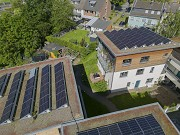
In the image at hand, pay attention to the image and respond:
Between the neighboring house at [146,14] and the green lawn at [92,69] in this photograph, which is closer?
the green lawn at [92,69]

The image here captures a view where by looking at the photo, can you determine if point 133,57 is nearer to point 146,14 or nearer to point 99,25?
point 99,25

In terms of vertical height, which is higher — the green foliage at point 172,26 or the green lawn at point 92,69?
the green foliage at point 172,26

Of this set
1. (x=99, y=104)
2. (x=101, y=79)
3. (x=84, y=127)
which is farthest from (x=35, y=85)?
(x=101, y=79)

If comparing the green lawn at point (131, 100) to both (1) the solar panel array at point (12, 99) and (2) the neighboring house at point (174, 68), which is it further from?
(1) the solar panel array at point (12, 99)

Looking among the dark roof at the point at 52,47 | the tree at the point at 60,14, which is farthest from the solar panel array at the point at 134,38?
the tree at the point at 60,14

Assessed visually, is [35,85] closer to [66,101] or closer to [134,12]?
[66,101]

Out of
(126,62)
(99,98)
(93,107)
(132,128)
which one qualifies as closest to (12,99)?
(132,128)

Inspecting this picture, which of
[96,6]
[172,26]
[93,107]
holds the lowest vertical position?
[93,107]
